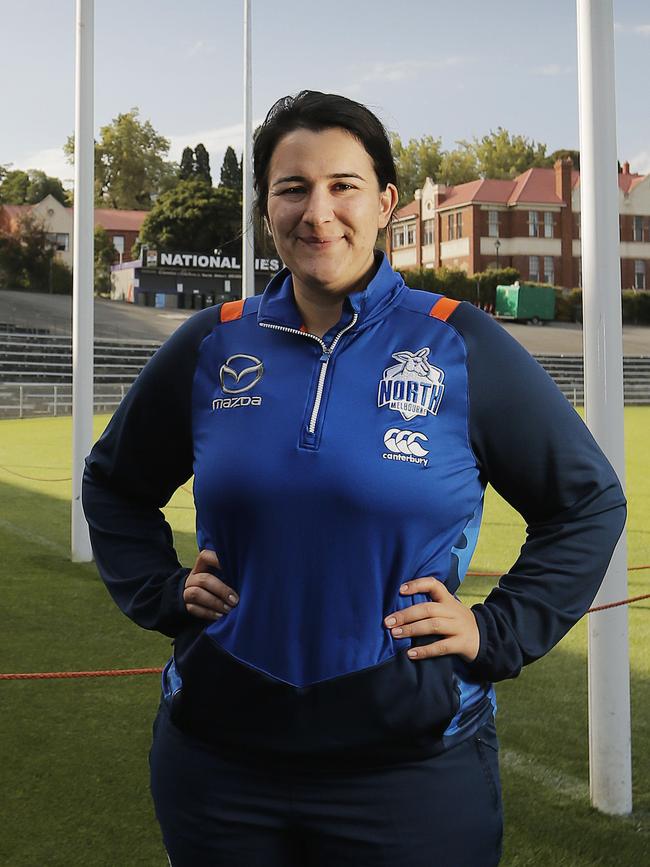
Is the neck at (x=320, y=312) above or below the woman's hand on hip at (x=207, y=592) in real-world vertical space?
above

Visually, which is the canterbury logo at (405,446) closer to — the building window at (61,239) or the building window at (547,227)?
the building window at (547,227)

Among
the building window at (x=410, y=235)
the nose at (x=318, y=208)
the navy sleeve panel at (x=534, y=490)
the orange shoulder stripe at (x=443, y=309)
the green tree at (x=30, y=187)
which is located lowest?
the navy sleeve panel at (x=534, y=490)

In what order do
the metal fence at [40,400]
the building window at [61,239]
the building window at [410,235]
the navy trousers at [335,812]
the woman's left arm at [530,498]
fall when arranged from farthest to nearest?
the building window at [410,235] → the building window at [61,239] → the metal fence at [40,400] → the woman's left arm at [530,498] → the navy trousers at [335,812]

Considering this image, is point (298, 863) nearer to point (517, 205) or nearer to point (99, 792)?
point (99, 792)

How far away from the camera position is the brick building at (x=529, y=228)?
77750mm

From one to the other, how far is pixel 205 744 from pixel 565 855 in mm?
2566

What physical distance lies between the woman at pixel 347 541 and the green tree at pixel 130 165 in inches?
3659

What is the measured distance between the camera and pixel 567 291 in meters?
72.1

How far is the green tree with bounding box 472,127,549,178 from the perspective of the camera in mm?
99312

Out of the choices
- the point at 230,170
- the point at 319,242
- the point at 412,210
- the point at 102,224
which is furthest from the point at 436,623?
the point at 230,170

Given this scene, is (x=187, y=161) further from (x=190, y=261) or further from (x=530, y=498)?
(x=530, y=498)

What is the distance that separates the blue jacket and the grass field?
2379mm

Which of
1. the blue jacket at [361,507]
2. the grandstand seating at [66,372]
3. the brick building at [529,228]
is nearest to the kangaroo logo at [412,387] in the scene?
the blue jacket at [361,507]

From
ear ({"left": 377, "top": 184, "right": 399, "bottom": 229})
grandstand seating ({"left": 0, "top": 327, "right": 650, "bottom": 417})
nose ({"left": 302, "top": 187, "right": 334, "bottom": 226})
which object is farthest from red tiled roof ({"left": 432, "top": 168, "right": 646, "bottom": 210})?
nose ({"left": 302, "top": 187, "right": 334, "bottom": 226})
